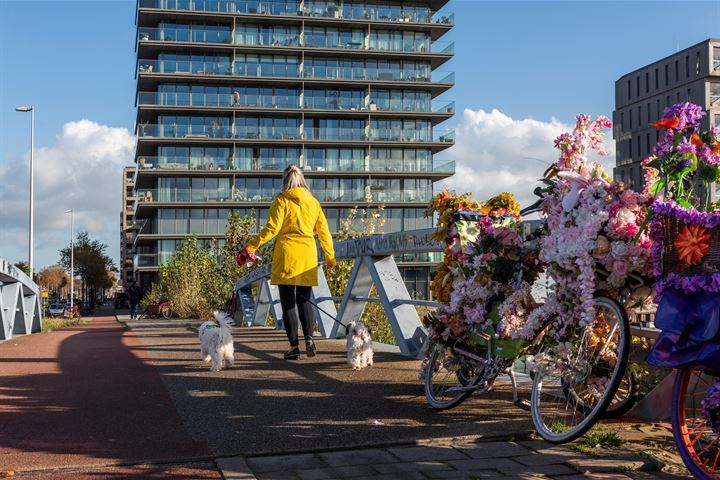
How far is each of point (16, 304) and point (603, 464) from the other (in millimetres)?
13746

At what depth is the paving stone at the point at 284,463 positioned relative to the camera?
376 centimetres

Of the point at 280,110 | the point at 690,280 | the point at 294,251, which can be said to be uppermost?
the point at 280,110

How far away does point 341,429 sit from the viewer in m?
4.59

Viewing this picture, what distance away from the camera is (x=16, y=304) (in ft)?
50.1

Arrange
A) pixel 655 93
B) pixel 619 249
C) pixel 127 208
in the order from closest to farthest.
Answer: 1. pixel 619 249
2. pixel 655 93
3. pixel 127 208

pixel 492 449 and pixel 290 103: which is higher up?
pixel 290 103

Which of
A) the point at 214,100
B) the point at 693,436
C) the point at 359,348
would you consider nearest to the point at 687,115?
the point at 693,436

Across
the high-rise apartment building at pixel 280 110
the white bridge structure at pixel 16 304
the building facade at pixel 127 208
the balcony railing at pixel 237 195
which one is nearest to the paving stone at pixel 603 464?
the white bridge structure at pixel 16 304

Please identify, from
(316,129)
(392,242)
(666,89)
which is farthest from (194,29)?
(392,242)

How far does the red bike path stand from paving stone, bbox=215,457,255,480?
57mm

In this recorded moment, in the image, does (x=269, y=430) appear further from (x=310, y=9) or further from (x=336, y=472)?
(x=310, y=9)

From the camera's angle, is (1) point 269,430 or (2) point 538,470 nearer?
(2) point 538,470

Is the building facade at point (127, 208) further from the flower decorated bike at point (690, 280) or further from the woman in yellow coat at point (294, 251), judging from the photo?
the flower decorated bike at point (690, 280)

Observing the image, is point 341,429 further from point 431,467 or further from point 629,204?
point 629,204
